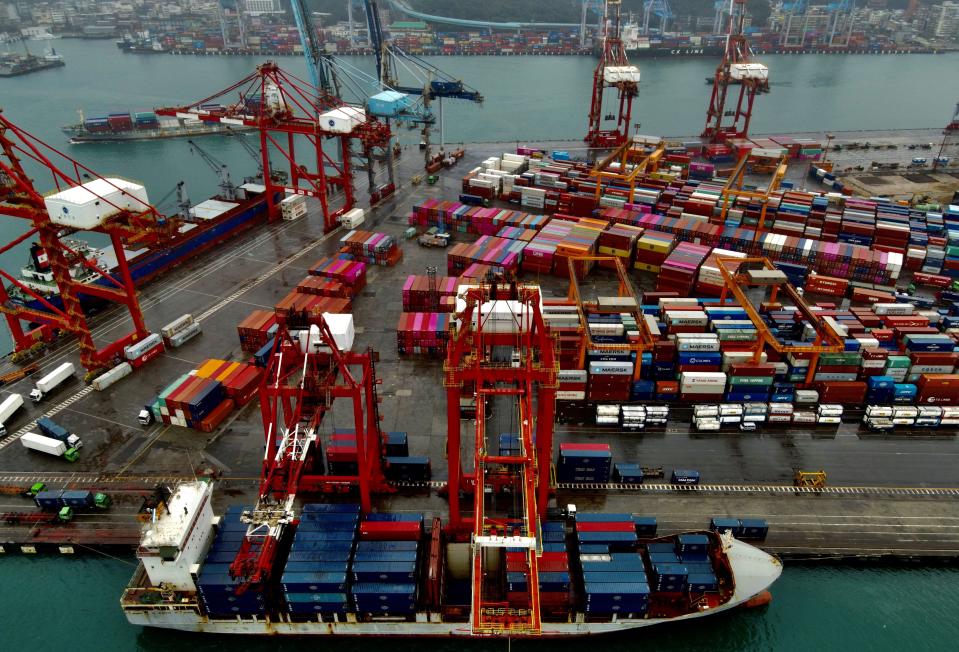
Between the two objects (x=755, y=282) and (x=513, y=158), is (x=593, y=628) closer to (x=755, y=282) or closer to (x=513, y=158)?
(x=755, y=282)

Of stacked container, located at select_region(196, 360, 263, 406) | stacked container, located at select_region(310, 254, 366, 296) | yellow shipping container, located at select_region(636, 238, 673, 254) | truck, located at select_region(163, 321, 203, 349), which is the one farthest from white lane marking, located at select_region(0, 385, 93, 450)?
yellow shipping container, located at select_region(636, 238, 673, 254)

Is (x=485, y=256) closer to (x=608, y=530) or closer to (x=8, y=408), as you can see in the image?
(x=608, y=530)

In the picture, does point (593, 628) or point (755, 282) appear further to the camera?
point (755, 282)

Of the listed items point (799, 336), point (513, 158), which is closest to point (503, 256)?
point (799, 336)

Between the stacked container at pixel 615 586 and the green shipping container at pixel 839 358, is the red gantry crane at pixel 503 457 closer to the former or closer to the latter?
the stacked container at pixel 615 586

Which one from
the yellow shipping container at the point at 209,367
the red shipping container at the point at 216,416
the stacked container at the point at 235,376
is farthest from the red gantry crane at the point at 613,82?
the red shipping container at the point at 216,416

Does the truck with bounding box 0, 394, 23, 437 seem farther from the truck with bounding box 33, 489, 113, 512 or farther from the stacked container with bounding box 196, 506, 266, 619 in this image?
the stacked container with bounding box 196, 506, 266, 619
